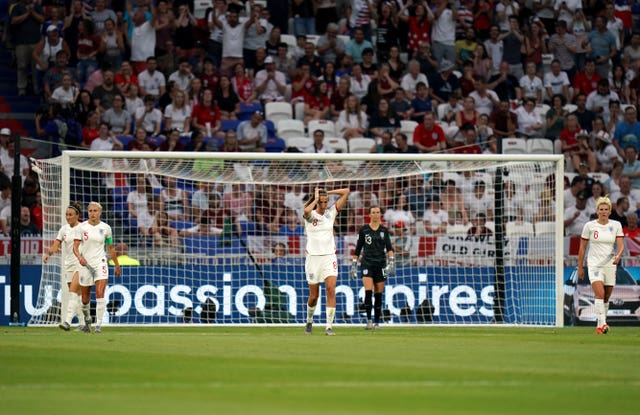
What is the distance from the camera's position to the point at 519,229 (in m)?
25.4

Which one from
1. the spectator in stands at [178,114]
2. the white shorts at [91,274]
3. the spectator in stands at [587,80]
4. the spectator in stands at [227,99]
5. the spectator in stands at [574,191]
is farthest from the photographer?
the spectator in stands at [587,80]

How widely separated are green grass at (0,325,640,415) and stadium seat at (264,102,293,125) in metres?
11.3

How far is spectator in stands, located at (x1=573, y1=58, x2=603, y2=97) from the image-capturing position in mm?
33375

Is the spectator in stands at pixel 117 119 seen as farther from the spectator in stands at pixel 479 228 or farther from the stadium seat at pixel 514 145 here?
the stadium seat at pixel 514 145

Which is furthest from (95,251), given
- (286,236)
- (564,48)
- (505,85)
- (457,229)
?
(564,48)

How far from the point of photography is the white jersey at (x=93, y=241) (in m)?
20.7

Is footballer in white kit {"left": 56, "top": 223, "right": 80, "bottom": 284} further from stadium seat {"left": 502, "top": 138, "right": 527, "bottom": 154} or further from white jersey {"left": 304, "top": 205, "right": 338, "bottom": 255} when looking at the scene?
stadium seat {"left": 502, "top": 138, "right": 527, "bottom": 154}

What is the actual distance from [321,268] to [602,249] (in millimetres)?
4830

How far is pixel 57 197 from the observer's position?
80.7ft

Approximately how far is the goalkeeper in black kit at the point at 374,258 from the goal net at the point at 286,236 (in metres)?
1.67

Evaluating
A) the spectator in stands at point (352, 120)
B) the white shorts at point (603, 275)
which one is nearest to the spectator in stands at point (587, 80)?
the spectator in stands at point (352, 120)

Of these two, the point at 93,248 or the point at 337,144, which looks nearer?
the point at 93,248

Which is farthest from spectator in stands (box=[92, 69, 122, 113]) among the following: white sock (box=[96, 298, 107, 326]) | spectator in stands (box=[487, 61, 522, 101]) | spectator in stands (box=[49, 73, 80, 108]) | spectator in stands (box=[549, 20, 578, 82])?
spectator in stands (box=[549, 20, 578, 82])

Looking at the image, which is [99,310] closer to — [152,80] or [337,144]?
[337,144]
